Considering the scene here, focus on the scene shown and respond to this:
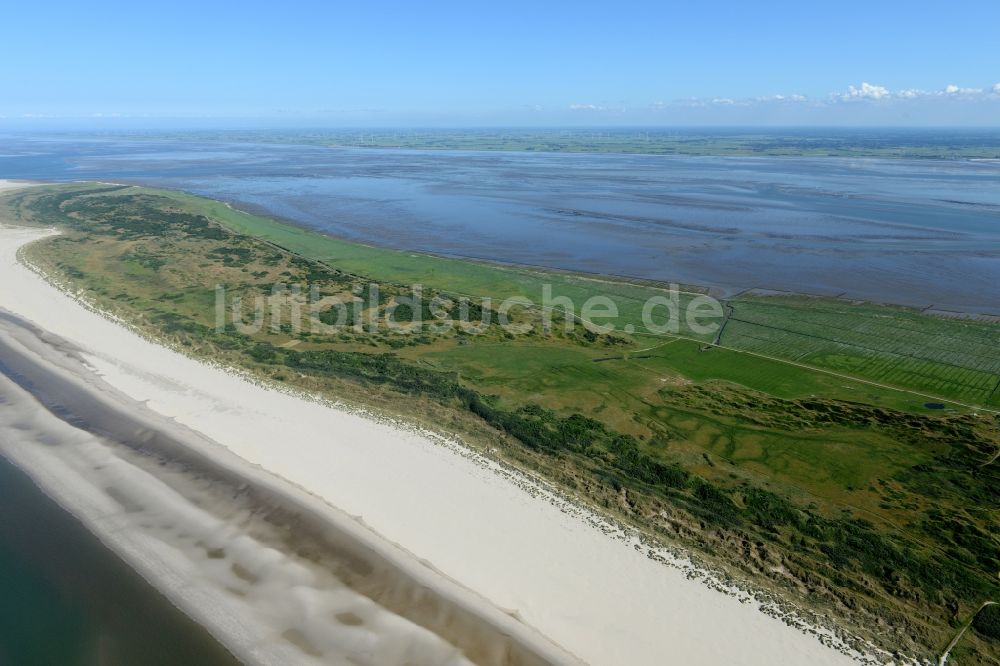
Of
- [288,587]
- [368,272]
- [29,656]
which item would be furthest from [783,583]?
[368,272]

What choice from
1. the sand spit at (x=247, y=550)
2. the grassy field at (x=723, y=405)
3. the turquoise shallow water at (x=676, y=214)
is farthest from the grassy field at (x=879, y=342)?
the sand spit at (x=247, y=550)

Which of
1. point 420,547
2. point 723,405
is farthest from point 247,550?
point 723,405

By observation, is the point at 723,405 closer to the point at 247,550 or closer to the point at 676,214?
the point at 247,550

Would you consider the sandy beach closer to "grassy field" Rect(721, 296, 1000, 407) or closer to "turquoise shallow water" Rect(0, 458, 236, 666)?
"turquoise shallow water" Rect(0, 458, 236, 666)

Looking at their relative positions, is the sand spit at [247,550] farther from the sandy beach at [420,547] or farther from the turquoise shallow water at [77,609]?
the turquoise shallow water at [77,609]

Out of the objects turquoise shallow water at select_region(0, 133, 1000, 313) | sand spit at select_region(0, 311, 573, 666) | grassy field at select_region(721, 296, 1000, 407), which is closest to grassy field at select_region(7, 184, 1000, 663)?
grassy field at select_region(721, 296, 1000, 407)
